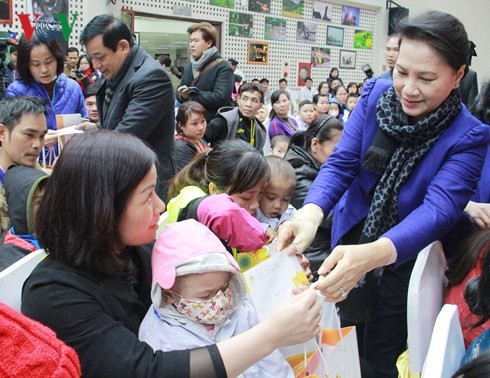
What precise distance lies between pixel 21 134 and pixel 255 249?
1151 mm

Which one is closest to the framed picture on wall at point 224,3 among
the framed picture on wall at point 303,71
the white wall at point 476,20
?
the framed picture on wall at point 303,71

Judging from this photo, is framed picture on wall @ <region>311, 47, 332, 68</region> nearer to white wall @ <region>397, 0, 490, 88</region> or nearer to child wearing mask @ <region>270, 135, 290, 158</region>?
white wall @ <region>397, 0, 490, 88</region>

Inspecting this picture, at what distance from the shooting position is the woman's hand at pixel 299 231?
1355 mm

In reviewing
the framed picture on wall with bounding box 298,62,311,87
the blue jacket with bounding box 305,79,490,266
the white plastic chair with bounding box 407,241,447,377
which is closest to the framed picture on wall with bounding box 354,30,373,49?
the framed picture on wall with bounding box 298,62,311,87

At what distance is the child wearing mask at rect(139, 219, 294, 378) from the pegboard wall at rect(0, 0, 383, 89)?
570 cm

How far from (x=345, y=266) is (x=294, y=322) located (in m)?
0.21

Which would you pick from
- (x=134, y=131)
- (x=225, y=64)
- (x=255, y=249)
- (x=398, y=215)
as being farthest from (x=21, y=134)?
(x=225, y=64)

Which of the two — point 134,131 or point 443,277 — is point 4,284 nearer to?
point 443,277

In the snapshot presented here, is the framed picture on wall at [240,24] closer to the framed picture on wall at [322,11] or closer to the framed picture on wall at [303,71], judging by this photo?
the framed picture on wall at [303,71]

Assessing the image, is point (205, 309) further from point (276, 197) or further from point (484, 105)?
point (484, 105)

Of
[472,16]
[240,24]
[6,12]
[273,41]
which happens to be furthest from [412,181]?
[472,16]

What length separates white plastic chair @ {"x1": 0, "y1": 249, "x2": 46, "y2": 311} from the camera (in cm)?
104

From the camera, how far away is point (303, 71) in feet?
34.4

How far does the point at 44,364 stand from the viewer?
708 millimetres
